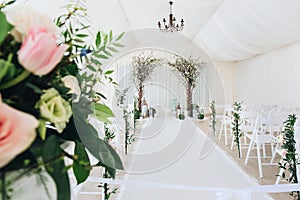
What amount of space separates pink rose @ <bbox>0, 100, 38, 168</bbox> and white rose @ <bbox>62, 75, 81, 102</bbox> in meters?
0.17

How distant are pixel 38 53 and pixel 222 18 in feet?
24.5

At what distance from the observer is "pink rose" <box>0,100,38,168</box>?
0.39m

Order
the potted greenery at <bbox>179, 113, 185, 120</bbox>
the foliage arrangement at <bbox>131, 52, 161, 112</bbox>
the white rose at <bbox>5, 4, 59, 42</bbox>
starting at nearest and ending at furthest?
the white rose at <bbox>5, 4, 59, 42</bbox>, the foliage arrangement at <bbox>131, 52, 161, 112</bbox>, the potted greenery at <bbox>179, 113, 185, 120</bbox>

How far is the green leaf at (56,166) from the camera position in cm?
47

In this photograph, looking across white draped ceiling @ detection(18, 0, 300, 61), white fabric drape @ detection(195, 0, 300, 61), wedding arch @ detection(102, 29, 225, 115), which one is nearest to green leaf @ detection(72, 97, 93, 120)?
white draped ceiling @ detection(18, 0, 300, 61)

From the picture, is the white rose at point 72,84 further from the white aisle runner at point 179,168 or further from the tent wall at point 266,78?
the tent wall at point 266,78

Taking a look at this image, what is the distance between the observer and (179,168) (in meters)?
4.74

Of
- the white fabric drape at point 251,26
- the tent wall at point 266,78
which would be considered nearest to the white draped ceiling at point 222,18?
the white fabric drape at point 251,26

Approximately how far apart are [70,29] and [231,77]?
43.3 ft

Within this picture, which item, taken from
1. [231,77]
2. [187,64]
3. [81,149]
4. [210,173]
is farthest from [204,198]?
[231,77]

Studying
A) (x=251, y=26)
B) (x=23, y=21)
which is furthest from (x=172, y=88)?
(x=23, y=21)

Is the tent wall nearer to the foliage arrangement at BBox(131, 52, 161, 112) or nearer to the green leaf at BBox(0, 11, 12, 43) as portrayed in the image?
the foliage arrangement at BBox(131, 52, 161, 112)

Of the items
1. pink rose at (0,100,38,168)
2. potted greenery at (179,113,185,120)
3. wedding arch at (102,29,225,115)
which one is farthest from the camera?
wedding arch at (102,29,225,115)

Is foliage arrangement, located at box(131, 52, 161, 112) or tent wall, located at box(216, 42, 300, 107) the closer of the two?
tent wall, located at box(216, 42, 300, 107)
